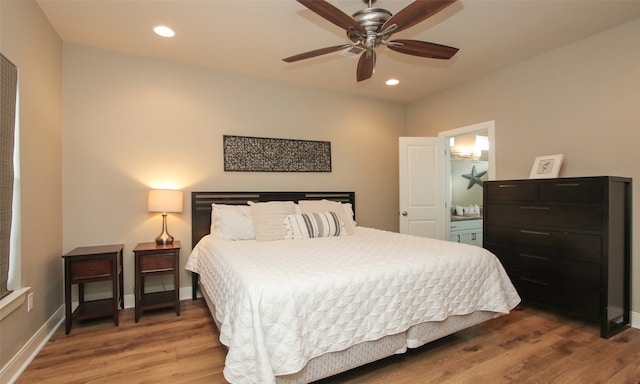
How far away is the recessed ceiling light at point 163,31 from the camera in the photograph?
2.65 meters

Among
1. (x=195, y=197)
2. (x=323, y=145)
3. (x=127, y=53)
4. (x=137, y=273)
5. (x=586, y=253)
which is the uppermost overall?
(x=127, y=53)

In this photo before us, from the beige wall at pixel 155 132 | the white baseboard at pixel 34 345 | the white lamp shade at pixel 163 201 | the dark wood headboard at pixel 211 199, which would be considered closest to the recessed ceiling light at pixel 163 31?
the beige wall at pixel 155 132

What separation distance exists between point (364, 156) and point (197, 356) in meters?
3.29

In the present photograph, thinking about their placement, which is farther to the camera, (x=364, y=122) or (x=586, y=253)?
(x=364, y=122)

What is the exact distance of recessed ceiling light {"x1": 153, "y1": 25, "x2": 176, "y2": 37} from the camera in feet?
8.71

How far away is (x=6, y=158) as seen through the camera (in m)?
1.87

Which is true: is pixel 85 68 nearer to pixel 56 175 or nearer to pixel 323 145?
→ pixel 56 175

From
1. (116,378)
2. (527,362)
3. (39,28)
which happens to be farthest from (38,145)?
(527,362)

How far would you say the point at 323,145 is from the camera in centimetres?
421

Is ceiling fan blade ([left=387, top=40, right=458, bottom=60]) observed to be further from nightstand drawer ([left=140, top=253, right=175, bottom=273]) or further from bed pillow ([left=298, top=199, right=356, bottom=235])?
nightstand drawer ([left=140, top=253, right=175, bottom=273])

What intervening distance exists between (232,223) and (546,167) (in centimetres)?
323

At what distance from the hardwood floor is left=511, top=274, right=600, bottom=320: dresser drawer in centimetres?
15

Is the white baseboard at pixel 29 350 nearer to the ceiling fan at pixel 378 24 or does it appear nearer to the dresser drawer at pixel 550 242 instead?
the ceiling fan at pixel 378 24

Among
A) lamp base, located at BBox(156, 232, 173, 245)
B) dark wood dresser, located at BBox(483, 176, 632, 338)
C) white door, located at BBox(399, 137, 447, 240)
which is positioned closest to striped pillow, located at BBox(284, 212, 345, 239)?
lamp base, located at BBox(156, 232, 173, 245)
